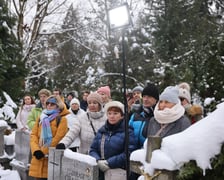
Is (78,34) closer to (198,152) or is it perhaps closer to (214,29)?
(214,29)

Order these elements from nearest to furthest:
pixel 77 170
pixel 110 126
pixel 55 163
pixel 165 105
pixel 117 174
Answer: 1. pixel 165 105
2. pixel 117 174
3. pixel 110 126
4. pixel 77 170
5. pixel 55 163

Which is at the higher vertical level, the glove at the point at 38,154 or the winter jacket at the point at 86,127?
the winter jacket at the point at 86,127

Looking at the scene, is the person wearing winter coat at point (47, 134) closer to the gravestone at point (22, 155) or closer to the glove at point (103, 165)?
the glove at point (103, 165)

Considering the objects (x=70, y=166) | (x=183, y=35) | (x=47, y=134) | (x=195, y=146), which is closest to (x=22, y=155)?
(x=47, y=134)

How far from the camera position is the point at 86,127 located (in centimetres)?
570

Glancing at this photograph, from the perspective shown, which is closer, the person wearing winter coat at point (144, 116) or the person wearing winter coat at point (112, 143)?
the person wearing winter coat at point (112, 143)

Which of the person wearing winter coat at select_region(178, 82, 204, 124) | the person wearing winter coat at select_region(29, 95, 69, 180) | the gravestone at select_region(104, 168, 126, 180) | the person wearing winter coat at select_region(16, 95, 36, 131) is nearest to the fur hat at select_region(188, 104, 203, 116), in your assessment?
the person wearing winter coat at select_region(178, 82, 204, 124)

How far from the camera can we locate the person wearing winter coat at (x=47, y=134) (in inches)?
252

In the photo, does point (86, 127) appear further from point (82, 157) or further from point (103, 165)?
point (103, 165)

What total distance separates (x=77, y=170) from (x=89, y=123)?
0.63 metres

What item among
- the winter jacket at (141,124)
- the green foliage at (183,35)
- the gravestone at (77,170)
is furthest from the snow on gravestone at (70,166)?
the green foliage at (183,35)

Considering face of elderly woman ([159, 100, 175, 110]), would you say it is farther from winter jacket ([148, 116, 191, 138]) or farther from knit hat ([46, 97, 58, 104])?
knit hat ([46, 97, 58, 104])

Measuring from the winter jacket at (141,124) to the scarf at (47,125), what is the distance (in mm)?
1604

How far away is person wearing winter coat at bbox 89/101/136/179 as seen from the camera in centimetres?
491
